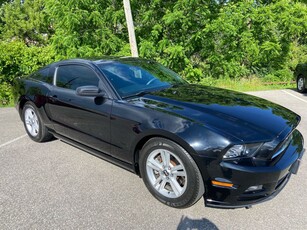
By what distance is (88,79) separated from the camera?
3.41 metres

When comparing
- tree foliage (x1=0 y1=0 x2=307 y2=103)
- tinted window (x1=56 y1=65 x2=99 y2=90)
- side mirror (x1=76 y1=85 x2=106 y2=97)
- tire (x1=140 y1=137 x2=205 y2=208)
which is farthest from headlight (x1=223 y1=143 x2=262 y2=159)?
tree foliage (x1=0 y1=0 x2=307 y2=103)

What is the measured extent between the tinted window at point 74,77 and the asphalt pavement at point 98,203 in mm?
1106

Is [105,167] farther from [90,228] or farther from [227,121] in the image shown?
[227,121]

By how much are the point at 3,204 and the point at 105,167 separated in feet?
4.12

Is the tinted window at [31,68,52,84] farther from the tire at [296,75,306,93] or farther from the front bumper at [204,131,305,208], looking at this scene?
the tire at [296,75,306,93]

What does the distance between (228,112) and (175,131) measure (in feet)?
2.19

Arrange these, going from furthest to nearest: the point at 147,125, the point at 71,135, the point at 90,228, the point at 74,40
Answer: the point at 74,40
the point at 71,135
the point at 147,125
the point at 90,228

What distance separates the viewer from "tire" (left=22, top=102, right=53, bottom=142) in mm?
4219

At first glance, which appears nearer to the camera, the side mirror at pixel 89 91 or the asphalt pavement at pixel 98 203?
the asphalt pavement at pixel 98 203

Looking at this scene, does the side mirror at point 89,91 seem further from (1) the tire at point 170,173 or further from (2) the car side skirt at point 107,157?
(1) the tire at point 170,173

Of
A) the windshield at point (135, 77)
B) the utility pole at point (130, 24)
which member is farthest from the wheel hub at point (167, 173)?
the utility pole at point (130, 24)

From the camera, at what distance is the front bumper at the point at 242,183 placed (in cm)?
223

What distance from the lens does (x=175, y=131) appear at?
2443 millimetres

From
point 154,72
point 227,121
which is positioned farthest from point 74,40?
point 227,121
